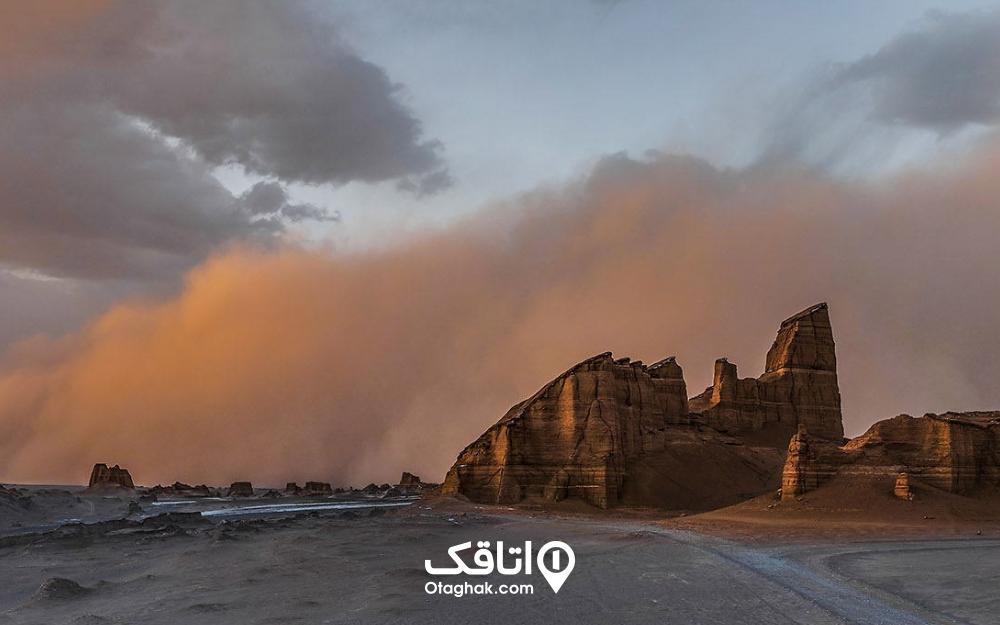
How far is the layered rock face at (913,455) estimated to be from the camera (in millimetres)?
65562

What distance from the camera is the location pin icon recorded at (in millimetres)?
31508

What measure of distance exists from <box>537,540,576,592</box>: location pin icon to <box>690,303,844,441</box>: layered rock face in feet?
273

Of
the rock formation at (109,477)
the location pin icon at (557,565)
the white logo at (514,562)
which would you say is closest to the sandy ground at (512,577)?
the location pin icon at (557,565)

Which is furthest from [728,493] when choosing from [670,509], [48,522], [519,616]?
[48,522]

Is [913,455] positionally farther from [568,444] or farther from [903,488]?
[568,444]

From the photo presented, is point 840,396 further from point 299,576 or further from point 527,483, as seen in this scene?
point 299,576

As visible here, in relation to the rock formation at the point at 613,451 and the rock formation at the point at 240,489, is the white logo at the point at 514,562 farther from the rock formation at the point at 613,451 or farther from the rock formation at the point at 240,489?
the rock formation at the point at 240,489

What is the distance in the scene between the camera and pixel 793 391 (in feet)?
410

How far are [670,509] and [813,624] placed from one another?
2561 inches

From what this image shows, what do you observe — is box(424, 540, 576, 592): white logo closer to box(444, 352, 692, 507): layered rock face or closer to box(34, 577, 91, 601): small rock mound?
box(34, 577, 91, 601): small rock mound

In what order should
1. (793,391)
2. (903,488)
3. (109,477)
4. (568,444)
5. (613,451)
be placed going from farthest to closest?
(109,477) < (793,391) < (568,444) < (613,451) < (903,488)

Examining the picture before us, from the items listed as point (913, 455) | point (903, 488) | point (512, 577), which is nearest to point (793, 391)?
point (913, 455)

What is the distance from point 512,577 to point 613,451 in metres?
57.2

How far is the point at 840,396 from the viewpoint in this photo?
12756cm
